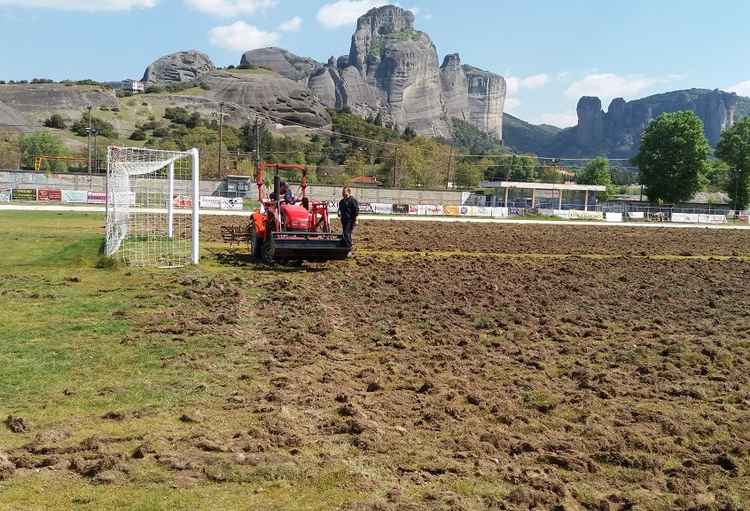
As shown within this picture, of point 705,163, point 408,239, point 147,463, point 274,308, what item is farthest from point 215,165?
point 147,463

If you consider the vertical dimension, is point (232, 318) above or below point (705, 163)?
below

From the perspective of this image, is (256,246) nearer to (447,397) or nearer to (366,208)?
(447,397)

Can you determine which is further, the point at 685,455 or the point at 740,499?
the point at 685,455

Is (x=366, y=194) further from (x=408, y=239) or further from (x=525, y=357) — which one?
(x=525, y=357)

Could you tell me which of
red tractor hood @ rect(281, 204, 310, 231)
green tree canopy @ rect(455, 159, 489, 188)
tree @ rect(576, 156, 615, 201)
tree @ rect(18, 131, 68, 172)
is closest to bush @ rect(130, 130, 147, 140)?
tree @ rect(18, 131, 68, 172)

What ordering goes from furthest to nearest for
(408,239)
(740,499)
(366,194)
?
(366,194)
(408,239)
(740,499)

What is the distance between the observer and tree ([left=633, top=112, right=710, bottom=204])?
278 ft

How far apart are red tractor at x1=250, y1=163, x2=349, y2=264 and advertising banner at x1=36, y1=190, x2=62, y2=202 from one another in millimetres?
37961

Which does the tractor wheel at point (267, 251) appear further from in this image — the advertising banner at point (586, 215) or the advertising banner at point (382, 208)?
the advertising banner at point (586, 215)

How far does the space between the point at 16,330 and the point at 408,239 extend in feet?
64.2

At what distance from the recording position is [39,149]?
305ft

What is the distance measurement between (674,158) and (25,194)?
70.0 meters

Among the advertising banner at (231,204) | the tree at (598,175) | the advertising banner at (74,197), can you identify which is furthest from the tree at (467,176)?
the advertising banner at (74,197)

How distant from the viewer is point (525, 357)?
9109mm
